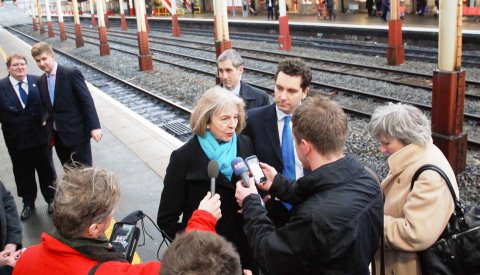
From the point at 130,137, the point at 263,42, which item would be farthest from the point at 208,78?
the point at 263,42

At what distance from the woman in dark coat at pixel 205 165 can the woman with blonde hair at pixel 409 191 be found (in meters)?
0.82

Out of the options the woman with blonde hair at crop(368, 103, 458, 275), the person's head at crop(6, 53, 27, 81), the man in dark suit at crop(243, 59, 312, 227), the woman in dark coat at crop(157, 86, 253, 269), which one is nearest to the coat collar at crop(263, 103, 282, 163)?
the man in dark suit at crop(243, 59, 312, 227)

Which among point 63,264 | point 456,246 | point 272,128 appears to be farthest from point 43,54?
point 456,246

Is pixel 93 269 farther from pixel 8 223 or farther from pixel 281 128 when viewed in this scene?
pixel 281 128

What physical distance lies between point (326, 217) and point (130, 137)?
21.0 feet

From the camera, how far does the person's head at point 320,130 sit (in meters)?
2.09

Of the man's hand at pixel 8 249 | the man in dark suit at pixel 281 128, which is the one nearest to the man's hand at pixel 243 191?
the man in dark suit at pixel 281 128

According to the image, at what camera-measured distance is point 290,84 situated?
3178 millimetres

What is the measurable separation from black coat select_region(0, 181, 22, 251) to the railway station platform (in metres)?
0.78

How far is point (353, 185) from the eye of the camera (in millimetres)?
2006

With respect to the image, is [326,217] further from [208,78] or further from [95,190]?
[208,78]

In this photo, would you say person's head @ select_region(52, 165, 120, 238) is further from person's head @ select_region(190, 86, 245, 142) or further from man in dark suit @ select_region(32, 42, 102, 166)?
man in dark suit @ select_region(32, 42, 102, 166)

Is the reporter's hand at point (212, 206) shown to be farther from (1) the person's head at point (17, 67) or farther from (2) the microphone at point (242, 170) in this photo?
(1) the person's head at point (17, 67)

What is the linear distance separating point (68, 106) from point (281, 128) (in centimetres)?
238
